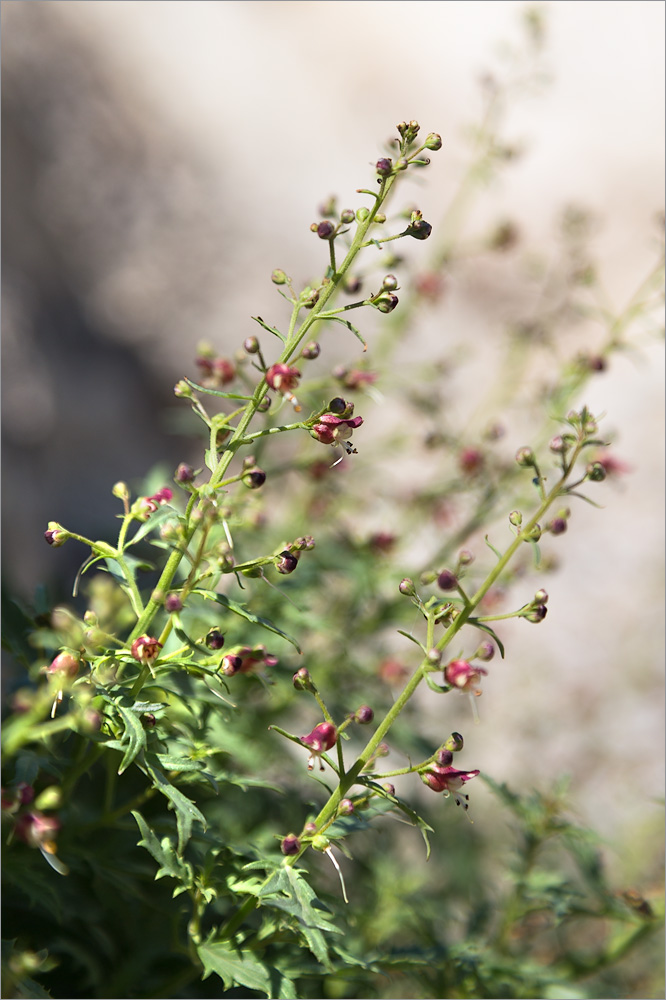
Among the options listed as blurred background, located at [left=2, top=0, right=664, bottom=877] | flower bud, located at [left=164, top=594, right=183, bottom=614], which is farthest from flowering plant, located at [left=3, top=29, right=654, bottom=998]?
blurred background, located at [left=2, top=0, right=664, bottom=877]

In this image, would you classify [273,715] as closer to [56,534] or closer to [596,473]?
[56,534]

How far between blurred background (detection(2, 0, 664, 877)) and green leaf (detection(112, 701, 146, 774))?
2.70 m

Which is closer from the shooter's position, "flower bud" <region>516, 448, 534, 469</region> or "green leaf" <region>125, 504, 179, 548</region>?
"green leaf" <region>125, 504, 179, 548</region>

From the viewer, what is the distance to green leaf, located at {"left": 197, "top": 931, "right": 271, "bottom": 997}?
181 centimetres

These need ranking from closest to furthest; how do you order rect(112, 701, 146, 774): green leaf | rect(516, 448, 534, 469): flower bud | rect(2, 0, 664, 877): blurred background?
1. rect(112, 701, 146, 774): green leaf
2. rect(516, 448, 534, 469): flower bud
3. rect(2, 0, 664, 877): blurred background

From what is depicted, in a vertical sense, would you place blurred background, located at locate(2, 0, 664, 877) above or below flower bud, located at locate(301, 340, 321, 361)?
above

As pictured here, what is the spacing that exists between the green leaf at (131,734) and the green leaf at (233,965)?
1.73ft

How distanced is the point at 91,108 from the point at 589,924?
5.73 metres

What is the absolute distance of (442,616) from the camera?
70.2 inches

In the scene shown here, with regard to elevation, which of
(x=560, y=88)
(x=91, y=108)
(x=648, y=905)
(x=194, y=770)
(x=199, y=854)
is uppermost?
(x=560, y=88)

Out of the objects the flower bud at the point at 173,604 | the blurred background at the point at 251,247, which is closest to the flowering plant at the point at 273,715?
the flower bud at the point at 173,604

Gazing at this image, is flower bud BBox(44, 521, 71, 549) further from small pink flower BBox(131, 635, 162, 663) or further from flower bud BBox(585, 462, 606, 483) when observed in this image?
flower bud BBox(585, 462, 606, 483)

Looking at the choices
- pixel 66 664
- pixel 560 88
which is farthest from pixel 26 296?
pixel 560 88

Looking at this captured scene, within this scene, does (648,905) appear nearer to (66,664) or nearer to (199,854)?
(199,854)
